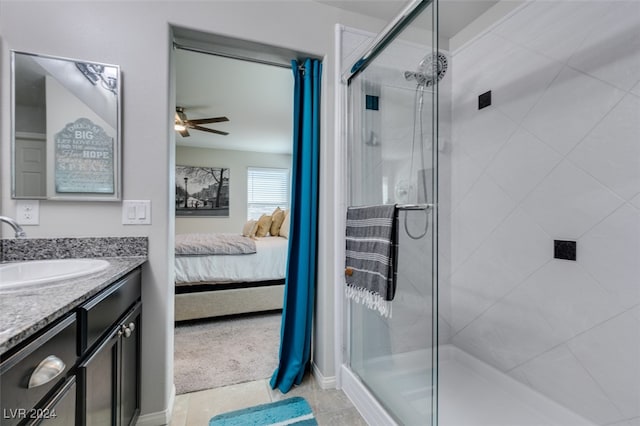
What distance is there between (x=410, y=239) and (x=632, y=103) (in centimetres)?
118

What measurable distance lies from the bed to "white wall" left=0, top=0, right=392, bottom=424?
1254 millimetres

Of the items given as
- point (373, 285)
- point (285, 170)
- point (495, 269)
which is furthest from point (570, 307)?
point (285, 170)

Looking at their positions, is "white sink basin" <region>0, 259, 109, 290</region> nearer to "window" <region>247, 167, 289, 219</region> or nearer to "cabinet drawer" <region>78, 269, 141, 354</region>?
"cabinet drawer" <region>78, 269, 141, 354</region>

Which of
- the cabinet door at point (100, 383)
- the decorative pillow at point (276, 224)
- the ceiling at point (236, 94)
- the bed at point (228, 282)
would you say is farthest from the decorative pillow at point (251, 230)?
the cabinet door at point (100, 383)

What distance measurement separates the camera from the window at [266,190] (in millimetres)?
5848

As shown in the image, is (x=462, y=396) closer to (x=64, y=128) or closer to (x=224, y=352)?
(x=224, y=352)

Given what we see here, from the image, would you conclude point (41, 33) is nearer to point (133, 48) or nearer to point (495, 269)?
point (133, 48)

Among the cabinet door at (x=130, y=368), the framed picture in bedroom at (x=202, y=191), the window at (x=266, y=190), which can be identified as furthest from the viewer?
the window at (x=266, y=190)

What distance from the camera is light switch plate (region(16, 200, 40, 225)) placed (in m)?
1.34

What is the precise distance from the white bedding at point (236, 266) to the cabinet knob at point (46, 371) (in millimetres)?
2253

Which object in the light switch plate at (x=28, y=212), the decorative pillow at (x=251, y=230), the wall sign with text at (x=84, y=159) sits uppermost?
the wall sign with text at (x=84, y=159)

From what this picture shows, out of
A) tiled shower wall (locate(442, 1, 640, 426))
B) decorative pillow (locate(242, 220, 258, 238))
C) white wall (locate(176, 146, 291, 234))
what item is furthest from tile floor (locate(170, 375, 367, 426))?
white wall (locate(176, 146, 291, 234))

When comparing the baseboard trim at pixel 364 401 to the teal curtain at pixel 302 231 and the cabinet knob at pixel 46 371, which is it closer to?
the teal curtain at pixel 302 231

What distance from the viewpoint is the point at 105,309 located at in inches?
39.0
